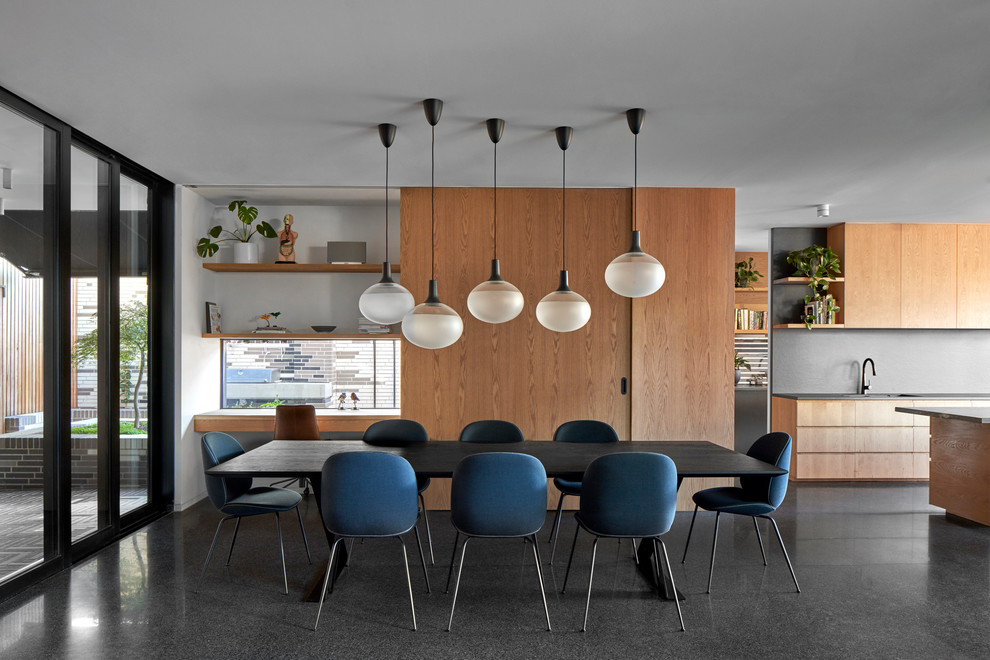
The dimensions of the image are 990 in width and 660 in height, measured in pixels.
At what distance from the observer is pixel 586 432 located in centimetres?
433

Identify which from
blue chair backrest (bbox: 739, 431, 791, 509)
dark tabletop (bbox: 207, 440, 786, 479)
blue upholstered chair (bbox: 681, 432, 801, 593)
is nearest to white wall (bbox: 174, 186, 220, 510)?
dark tabletop (bbox: 207, 440, 786, 479)

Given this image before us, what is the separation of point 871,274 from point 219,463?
20.6 ft

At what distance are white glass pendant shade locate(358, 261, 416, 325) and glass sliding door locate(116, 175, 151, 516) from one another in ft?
6.66

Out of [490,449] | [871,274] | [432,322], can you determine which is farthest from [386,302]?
[871,274]

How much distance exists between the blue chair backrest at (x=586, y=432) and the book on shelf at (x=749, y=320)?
13.3ft

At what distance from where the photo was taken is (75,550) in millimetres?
3816

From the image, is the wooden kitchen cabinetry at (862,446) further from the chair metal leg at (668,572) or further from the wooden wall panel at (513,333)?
the chair metal leg at (668,572)

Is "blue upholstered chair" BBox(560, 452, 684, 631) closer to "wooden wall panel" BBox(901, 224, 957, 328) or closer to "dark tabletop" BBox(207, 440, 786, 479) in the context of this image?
"dark tabletop" BBox(207, 440, 786, 479)

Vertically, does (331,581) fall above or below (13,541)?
below

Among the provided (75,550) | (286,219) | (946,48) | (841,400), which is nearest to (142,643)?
(75,550)

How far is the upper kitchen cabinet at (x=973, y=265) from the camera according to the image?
257 inches

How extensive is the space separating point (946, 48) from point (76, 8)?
3.44 metres

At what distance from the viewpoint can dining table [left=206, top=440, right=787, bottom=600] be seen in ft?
10.3

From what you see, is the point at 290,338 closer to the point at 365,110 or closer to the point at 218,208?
the point at 218,208
